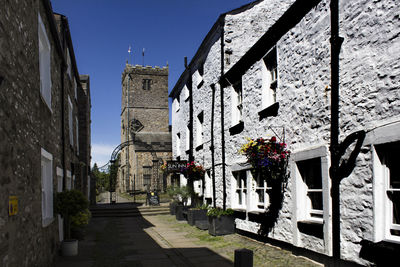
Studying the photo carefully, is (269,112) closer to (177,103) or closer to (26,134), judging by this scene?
(26,134)

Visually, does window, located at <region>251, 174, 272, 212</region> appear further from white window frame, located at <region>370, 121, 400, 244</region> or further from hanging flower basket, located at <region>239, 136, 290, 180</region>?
white window frame, located at <region>370, 121, 400, 244</region>

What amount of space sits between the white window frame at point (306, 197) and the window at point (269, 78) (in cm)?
210

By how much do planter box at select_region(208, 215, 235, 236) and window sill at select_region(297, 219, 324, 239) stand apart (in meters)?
3.79

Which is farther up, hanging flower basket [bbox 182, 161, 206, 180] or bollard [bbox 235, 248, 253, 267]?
hanging flower basket [bbox 182, 161, 206, 180]

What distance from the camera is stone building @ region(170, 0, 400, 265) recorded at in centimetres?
528

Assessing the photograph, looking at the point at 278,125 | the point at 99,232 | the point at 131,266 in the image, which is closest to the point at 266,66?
the point at 278,125

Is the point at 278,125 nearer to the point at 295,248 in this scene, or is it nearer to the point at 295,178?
the point at 295,178

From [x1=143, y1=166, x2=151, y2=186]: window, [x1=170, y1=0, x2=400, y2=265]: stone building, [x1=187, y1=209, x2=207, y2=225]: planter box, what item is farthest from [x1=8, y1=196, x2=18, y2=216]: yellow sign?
[x1=143, y1=166, x2=151, y2=186]: window

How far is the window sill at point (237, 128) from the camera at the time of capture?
1097 cm

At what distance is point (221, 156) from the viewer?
12.8 meters

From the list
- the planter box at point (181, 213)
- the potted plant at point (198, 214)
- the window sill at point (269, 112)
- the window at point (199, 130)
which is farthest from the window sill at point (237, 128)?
the planter box at point (181, 213)

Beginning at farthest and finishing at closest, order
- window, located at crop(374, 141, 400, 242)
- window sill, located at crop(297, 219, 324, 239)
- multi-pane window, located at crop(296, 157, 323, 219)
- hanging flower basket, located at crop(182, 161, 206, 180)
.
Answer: hanging flower basket, located at crop(182, 161, 206, 180), multi-pane window, located at crop(296, 157, 323, 219), window sill, located at crop(297, 219, 324, 239), window, located at crop(374, 141, 400, 242)

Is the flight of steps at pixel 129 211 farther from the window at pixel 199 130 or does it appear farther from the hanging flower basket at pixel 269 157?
the hanging flower basket at pixel 269 157

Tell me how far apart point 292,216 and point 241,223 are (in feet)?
10.8
